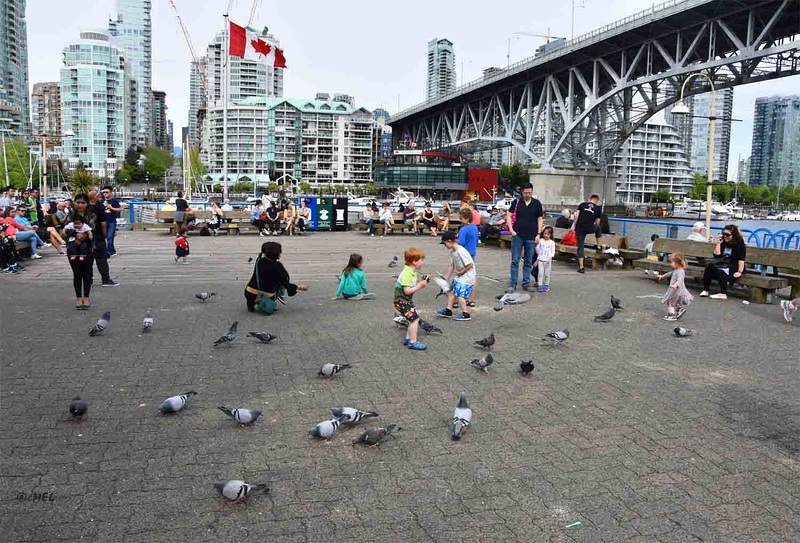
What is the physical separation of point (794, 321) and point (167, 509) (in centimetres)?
992

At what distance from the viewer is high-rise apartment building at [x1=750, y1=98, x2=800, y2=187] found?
513 ft

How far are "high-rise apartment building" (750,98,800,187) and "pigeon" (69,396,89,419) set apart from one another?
169055 millimetres

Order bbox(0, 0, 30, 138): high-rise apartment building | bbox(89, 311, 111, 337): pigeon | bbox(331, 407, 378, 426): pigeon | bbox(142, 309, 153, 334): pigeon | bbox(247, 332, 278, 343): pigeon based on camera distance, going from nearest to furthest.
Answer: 1. bbox(331, 407, 378, 426): pigeon
2. bbox(247, 332, 278, 343): pigeon
3. bbox(89, 311, 111, 337): pigeon
4. bbox(142, 309, 153, 334): pigeon
5. bbox(0, 0, 30, 138): high-rise apartment building

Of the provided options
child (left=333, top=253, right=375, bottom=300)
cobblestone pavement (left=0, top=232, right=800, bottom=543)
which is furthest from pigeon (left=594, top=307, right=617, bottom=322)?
child (left=333, top=253, right=375, bottom=300)

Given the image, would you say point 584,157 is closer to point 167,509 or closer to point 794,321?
point 794,321

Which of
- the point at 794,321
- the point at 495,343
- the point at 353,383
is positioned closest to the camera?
the point at 353,383

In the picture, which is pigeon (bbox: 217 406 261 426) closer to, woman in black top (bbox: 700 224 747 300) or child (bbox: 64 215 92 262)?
child (bbox: 64 215 92 262)

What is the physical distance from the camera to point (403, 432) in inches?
215

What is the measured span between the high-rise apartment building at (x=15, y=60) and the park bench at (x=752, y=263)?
174m

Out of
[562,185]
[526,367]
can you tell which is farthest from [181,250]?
[562,185]

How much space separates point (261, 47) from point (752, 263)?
94.4 feet

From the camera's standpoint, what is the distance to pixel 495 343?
8.48 metres

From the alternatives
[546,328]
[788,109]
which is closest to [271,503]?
[546,328]

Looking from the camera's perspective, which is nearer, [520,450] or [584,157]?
[520,450]
